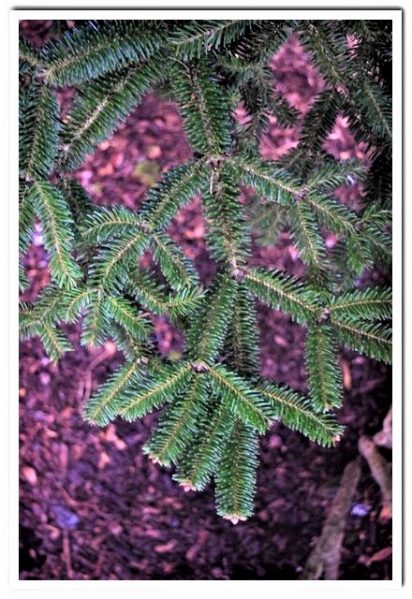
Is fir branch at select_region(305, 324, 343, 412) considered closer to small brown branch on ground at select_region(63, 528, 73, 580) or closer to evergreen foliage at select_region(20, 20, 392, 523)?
evergreen foliage at select_region(20, 20, 392, 523)

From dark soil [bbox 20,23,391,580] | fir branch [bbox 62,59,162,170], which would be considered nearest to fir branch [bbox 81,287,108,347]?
fir branch [bbox 62,59,162,170]

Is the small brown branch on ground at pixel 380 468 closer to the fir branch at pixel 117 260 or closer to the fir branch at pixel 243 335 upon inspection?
the fir branch at pixel 243 335

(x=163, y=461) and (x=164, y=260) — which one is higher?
(x=164, y=260)
